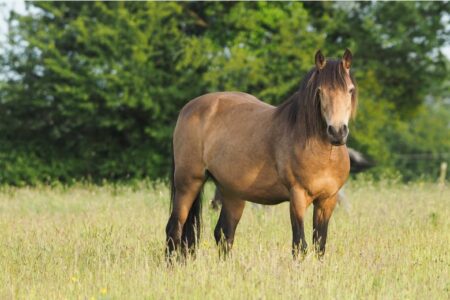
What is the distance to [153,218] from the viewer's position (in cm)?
1045

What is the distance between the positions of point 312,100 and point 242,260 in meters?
1.48

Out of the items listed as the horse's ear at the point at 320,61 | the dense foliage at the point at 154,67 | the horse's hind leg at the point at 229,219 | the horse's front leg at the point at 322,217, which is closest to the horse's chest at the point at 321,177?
the horse's front leg at the point at 322,217

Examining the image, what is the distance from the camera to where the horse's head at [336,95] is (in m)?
5.92

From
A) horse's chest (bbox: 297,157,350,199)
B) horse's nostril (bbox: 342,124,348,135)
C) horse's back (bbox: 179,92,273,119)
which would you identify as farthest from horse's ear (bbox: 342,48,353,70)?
horse's back (bbox: 179,92,273,119)

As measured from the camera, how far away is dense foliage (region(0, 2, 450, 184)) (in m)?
24.7

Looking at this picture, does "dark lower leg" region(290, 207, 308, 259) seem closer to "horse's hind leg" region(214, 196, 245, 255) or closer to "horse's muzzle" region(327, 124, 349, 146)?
"horse's muzzle" region(327, 124, 349, 146)

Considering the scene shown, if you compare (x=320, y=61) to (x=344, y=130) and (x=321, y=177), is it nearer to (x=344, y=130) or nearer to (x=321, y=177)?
(x=344, y=130)

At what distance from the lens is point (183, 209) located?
26.1 feet

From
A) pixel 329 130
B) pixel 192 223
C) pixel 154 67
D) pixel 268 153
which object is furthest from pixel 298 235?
pixel 154 67

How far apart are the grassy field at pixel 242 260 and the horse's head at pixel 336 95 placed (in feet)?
3.33

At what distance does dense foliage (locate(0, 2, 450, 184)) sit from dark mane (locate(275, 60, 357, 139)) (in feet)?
56.7

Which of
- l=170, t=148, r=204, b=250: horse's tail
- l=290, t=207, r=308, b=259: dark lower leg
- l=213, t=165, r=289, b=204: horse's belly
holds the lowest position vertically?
l=170, t=148, r=204, b=250: horse's tail

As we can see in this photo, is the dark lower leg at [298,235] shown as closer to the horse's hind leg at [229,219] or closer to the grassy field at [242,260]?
the grassy field at [242,260]

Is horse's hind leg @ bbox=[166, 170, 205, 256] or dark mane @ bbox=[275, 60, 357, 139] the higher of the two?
dark mane @ bbox=[275, 60, 357, 139]
